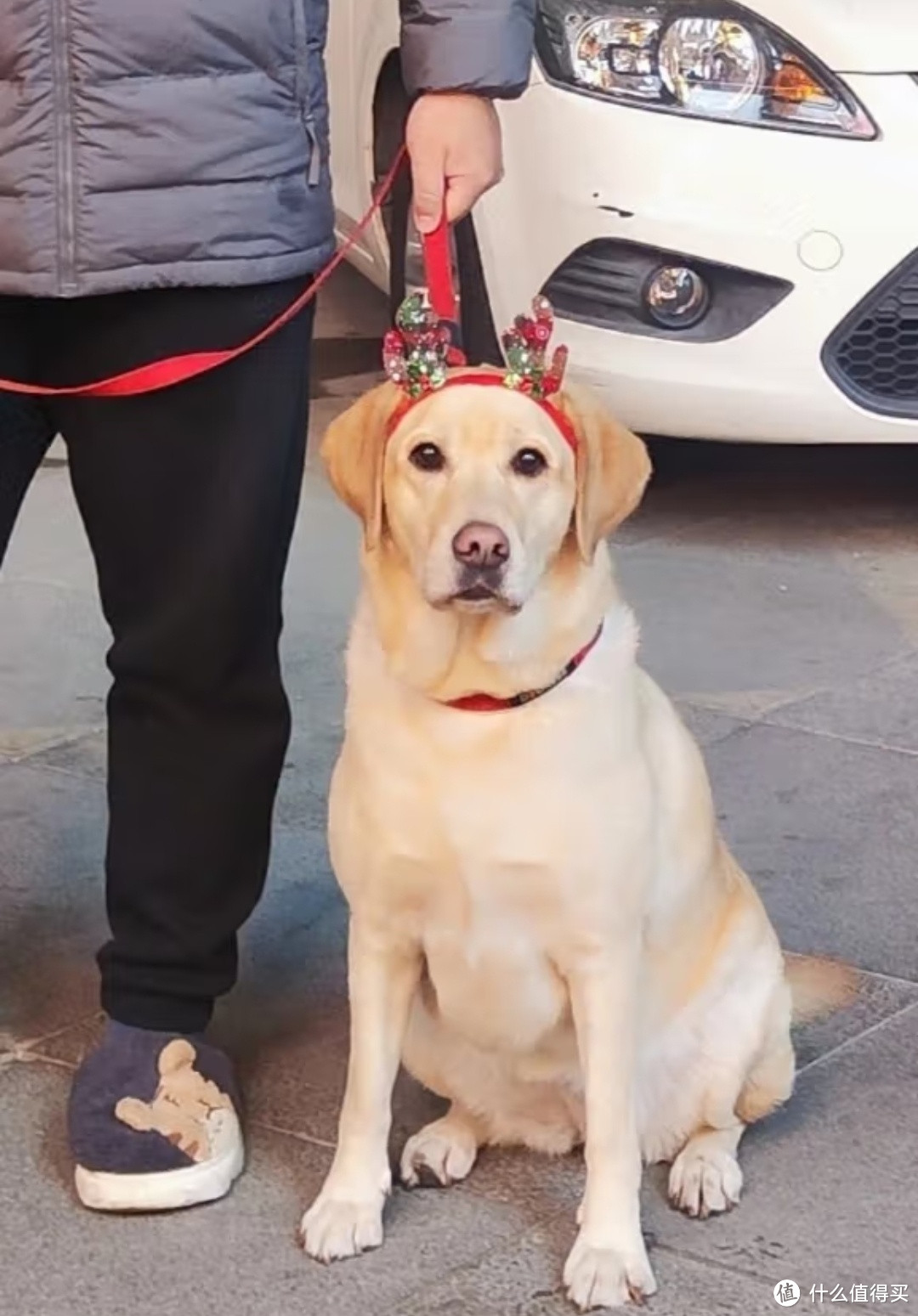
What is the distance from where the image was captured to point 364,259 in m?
6.54

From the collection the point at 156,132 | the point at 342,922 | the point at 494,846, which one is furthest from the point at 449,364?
the point at 342,922

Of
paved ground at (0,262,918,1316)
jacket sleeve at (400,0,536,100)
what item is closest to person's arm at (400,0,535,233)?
jacket sleeve at (400,0,536,100)

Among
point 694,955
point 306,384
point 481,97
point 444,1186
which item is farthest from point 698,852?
A: point 481,97

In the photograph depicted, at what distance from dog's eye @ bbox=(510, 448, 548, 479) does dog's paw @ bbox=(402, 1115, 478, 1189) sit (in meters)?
0.81

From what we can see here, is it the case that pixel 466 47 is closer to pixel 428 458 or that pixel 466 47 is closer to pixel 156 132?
pixel 156 132

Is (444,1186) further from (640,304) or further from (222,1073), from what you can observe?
(640,304)

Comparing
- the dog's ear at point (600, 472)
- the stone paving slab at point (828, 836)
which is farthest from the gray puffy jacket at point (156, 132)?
the stone paving slab at point (828, 836)

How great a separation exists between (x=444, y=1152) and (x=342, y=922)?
0.75 meters

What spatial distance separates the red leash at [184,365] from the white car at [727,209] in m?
2.36

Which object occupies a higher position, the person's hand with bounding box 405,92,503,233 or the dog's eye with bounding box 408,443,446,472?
the person's hand with bounding box 405,92,503,233

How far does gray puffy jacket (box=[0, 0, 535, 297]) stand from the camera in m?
2.42

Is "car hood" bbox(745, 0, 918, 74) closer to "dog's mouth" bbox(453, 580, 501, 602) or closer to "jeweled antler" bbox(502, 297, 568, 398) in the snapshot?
"jeweled antler" bbox(502, 297, 568, 398)

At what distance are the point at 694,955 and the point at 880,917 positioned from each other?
2.52 ft

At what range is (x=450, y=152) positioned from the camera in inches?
102
